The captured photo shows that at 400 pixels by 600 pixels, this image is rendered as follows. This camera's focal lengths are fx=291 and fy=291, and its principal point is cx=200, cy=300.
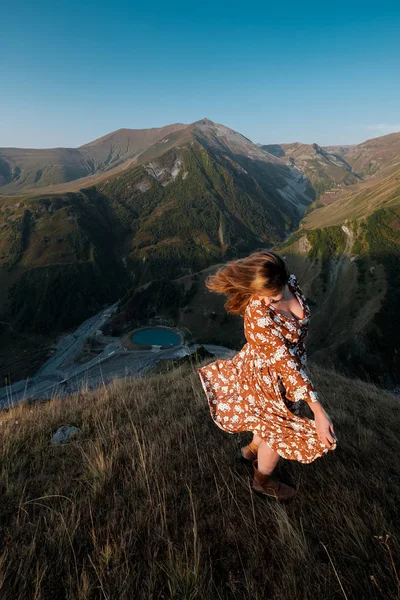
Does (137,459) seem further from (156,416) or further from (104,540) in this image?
(156,416)

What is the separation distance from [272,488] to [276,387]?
0.97 metres

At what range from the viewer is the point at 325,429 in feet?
8.32

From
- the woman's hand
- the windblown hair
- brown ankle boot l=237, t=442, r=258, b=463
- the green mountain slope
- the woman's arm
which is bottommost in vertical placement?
the green mountain slope

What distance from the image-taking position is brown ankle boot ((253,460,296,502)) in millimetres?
2783

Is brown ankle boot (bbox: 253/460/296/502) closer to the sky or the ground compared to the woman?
closer to the ground

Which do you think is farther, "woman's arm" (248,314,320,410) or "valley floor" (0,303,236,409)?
"valley floor" (0,303,236,409)

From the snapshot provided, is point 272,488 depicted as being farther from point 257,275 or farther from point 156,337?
point 156,337

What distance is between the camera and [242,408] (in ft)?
10.6

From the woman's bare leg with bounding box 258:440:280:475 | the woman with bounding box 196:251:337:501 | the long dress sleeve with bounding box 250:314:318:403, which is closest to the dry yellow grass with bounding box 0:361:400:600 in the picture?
the woman's bare leg with bounding box 258:440:280:475

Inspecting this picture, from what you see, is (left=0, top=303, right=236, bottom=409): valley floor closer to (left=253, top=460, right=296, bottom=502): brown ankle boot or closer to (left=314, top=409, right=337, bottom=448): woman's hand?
(left=253, top=460, right=296, bottom=502): brown ankle boot

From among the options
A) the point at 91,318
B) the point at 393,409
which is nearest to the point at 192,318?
the point at 91,318

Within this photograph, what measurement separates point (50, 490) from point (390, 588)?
288 centimetres

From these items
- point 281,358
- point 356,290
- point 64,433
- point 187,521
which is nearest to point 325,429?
point 281,358

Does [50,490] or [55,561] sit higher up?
[55,561]
